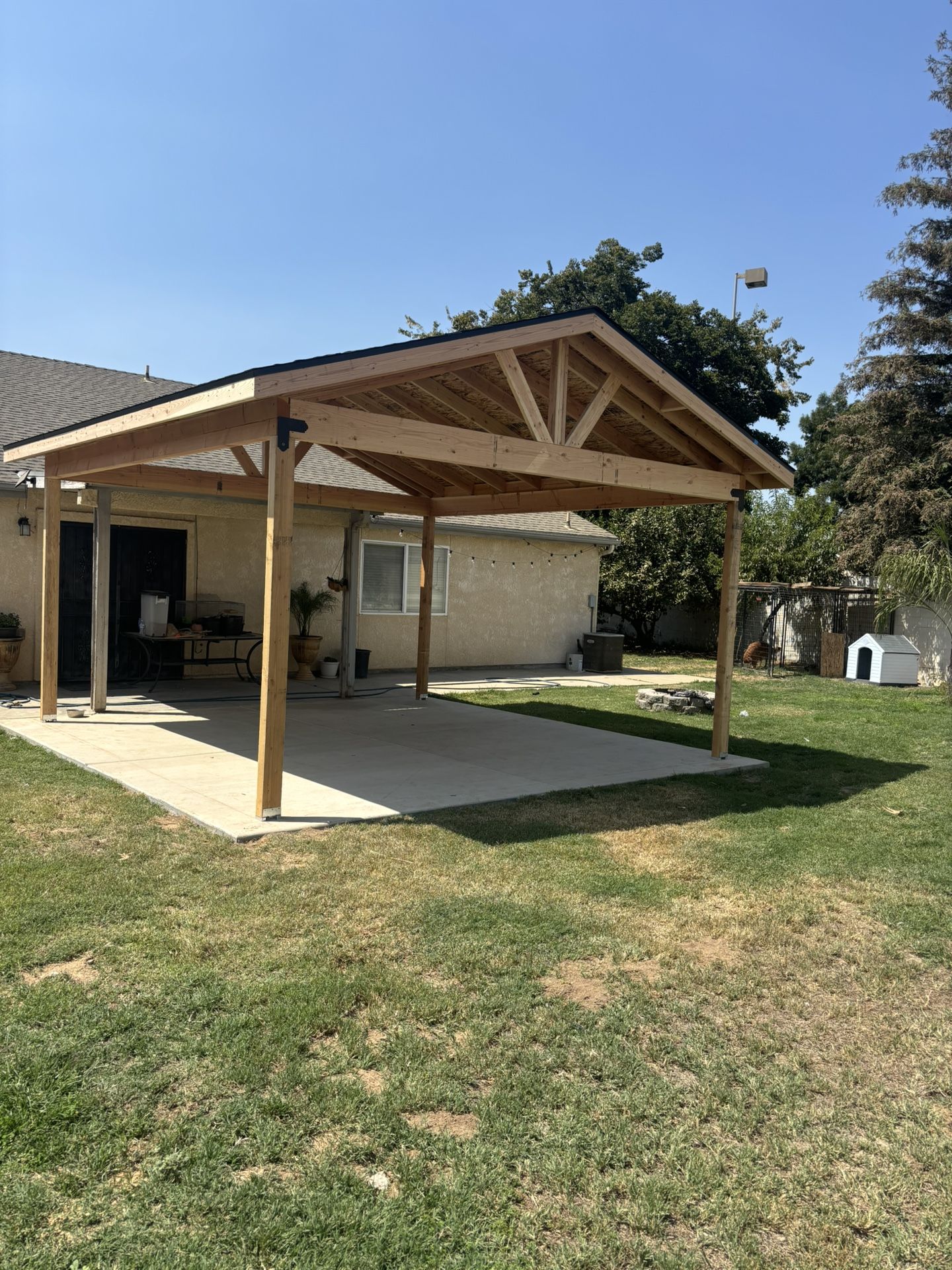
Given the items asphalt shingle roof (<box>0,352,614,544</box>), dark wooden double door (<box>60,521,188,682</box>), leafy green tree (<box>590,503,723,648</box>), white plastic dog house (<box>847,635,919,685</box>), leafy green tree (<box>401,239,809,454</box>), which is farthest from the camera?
leafy green tree (<box>401,239,809,454</box>)

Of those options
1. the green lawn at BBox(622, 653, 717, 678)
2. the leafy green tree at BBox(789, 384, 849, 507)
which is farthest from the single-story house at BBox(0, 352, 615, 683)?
the leafy green tree at BBox(789, 384, 849, 507)

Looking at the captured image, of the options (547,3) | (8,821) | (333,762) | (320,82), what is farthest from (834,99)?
(8,821)

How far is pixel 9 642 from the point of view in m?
10.8

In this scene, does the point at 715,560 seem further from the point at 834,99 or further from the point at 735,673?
the point at 834,99

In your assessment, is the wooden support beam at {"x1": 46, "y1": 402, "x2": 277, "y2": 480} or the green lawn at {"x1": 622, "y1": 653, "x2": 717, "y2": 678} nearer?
the wooden support beam at {"x1": 46, "y1": 402, "x2": 277, "y2": 480}

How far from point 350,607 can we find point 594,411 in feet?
17.6

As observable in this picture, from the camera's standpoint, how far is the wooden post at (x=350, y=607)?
11.6 meters

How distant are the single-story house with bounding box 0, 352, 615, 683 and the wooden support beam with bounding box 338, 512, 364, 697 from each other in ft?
0.53

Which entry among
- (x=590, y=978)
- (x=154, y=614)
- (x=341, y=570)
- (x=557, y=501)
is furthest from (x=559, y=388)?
(x=341, y=570)

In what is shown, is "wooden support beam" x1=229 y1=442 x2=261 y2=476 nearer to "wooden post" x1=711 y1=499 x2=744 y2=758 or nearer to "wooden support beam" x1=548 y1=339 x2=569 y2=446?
"wooden support beam" x1=548 y1=339 x2=569 y2=446

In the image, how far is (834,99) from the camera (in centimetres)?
1293

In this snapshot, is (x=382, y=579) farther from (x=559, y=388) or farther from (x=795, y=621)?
(x=795, y=621)

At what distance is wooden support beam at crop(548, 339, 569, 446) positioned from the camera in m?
6.67

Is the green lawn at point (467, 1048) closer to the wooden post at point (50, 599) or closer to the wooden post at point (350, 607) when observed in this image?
the wooden post at point (50, 599)
